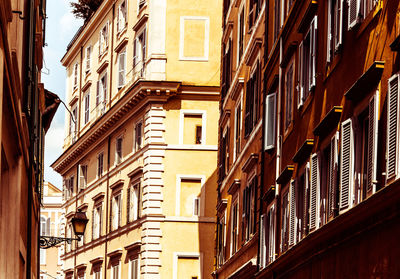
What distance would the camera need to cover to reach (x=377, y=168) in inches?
593

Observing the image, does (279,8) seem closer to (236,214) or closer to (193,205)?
(236,214)

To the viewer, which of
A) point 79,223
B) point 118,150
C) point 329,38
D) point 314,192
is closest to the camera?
point 329,38

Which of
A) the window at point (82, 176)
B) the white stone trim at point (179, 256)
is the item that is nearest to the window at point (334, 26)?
the white stone trim at point (179, 256)

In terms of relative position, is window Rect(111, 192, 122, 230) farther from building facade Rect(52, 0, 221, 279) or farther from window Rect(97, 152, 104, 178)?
window Rect(97, 152, 104, 178)

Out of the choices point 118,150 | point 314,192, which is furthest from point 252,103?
point 118,150

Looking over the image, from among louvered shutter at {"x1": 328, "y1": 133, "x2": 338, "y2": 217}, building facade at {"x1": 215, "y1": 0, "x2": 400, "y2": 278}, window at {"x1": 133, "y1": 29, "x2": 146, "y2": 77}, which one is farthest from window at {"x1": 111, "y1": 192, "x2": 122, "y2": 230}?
louvered shutter at {"x1": 328, "y1": 133, "x2": 338, "y2": 217}

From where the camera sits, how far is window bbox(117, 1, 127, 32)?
201ft

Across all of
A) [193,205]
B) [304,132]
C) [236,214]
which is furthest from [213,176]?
[304,132]

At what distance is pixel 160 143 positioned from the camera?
178 feet

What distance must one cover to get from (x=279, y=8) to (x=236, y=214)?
32.7ft

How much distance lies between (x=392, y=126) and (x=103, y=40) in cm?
5263

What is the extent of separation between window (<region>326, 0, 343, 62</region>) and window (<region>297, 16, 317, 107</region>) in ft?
4.93

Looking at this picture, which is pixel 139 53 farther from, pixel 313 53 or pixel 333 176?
pixel 333 176

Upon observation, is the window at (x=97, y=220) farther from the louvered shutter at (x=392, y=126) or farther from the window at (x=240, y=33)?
the louvered shutter at (x=392, y=126)
